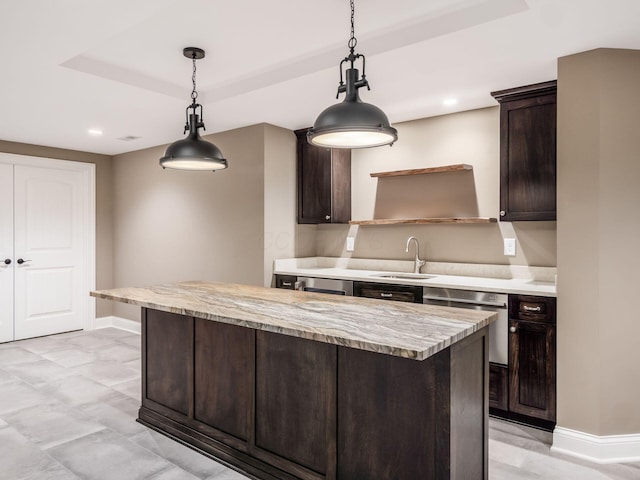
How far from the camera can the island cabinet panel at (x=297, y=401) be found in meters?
2.10

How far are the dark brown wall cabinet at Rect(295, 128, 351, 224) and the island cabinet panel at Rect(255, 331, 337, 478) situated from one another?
7.72ft

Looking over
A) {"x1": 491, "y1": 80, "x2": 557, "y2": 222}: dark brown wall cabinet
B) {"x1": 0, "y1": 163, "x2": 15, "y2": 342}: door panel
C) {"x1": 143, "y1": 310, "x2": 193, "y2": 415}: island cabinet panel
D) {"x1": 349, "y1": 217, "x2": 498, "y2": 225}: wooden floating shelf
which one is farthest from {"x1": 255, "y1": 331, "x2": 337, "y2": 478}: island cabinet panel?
{"x1": 0, "y1": 163, "x2": 15, "y2": 342}: door panel

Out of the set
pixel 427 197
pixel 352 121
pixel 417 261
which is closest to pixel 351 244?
pixel 417 261

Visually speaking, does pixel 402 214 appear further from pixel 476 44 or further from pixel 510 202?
pixel 476 44

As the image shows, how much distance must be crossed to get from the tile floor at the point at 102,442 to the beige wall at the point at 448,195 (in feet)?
4.74

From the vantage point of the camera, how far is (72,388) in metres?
3.79

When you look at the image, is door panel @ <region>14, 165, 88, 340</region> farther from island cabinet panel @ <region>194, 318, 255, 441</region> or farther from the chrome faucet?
the chrome faucet

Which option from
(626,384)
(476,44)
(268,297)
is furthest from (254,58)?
(626,384)

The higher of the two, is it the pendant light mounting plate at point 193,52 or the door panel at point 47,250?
the pendant light mounting plate at point 193,52

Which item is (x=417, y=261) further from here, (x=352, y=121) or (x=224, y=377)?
(x=352, y=121)

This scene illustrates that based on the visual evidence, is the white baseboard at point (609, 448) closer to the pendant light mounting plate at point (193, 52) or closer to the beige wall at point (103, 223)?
the pendant light mounting plate at point (193, 52)

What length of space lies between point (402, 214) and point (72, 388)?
3.33 meters

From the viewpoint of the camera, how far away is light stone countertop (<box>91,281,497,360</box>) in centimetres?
168

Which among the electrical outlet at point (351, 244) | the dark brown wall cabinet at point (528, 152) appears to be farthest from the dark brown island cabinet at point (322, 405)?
the electrical outlet at point (351, 244)
